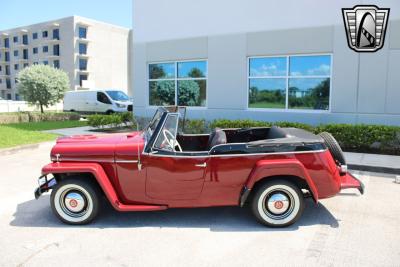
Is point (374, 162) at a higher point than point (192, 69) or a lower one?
lower

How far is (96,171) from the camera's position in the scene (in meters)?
4.12

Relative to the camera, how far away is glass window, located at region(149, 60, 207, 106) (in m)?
12.3

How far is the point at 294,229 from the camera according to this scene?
13.6 ft

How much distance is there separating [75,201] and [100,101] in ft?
59.9

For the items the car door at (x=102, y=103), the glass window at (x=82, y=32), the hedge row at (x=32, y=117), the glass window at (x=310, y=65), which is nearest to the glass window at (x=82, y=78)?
the glass window at (x=82, y=32)

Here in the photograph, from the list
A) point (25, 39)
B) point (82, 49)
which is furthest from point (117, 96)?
point (25, 39)

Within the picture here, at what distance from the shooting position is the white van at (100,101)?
20.8 m

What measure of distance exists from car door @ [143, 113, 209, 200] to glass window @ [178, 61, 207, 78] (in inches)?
326

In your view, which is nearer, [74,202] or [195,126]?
[74,202]

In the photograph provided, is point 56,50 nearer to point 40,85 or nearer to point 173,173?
point 40,85

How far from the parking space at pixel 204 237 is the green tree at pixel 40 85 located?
17.9 meters

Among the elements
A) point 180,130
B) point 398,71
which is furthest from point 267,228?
point 398,71

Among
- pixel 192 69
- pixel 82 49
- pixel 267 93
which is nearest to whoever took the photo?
pixel 267 93

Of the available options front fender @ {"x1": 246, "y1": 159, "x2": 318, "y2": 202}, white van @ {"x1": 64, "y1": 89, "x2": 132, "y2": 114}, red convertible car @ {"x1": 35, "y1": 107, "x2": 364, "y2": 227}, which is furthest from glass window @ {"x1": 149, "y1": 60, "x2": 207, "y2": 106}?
front fender @ {"x1": 246, "y1": 159, "x2": 318, "y2": 202}
